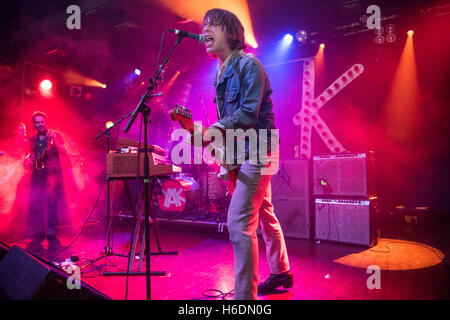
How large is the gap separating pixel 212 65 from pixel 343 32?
4049 mm

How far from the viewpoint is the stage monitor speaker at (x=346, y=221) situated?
4.41 metres

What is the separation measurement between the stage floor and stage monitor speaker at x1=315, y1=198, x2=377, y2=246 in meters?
0.14

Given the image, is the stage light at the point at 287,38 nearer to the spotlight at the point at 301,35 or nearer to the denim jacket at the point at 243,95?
the spotlight at the point at 301,35

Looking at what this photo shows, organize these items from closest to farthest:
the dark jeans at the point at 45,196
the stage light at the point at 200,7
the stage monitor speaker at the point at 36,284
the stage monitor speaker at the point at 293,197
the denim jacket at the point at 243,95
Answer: the stage monitor speaker at the point at 36,284, the denim jacket at the point at 243,95, the stage monitor speaker at the point at 293,197, the dark jeans at the point at 45,196, the stage light at the point at 200,7

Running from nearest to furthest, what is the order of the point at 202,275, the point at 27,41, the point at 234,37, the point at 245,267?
the point at 245,267
the point at 234,37
the point at 202,275
the point at 27,41

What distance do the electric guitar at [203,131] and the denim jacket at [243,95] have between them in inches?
6.9

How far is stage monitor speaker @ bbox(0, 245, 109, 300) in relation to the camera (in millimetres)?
1705

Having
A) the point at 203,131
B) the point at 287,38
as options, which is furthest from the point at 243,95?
the point at 287,38

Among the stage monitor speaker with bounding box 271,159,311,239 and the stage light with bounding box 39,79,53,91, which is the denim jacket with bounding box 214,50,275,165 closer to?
the stage monitor speaker with bounding box 271,159,311,239

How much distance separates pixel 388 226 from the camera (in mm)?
6539

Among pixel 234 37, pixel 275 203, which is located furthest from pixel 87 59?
pixel 234 37

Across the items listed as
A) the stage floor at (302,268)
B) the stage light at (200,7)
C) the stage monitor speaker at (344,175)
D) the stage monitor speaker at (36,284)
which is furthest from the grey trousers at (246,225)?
the stage light at (200,7)

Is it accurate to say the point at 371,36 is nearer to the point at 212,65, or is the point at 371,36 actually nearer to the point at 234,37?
the point at 212,65

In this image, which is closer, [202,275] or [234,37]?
[234,37]
